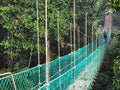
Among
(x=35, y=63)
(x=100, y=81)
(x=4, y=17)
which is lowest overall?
(x=100, y=81)

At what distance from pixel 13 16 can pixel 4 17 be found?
175mm

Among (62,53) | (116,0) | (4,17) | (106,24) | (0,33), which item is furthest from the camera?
(106,24)

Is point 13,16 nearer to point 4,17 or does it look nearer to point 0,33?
point 4,17

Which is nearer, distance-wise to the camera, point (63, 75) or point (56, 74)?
point (63, 75)

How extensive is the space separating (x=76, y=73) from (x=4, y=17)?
5.53 feet

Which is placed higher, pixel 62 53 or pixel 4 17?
pixel 4 17

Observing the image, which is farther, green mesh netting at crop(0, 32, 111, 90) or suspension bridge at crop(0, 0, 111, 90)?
suspension bridge at crop(0, 0, 111, 90)

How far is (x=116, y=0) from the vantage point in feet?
12.8

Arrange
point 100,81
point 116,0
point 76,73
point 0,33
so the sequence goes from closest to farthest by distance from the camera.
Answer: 1. point 116,0
2. point 76,73
3. point 0,33
4. point 100,81

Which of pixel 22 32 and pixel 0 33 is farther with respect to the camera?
pixel 0 33

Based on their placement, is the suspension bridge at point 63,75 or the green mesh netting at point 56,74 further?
the suspension bridge at point 63,75

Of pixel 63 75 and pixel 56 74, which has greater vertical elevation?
pixel 63 75

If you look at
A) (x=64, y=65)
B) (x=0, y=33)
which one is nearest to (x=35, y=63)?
(x=0, y=33)

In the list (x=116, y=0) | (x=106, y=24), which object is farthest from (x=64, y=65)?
(x=106, y=24)
